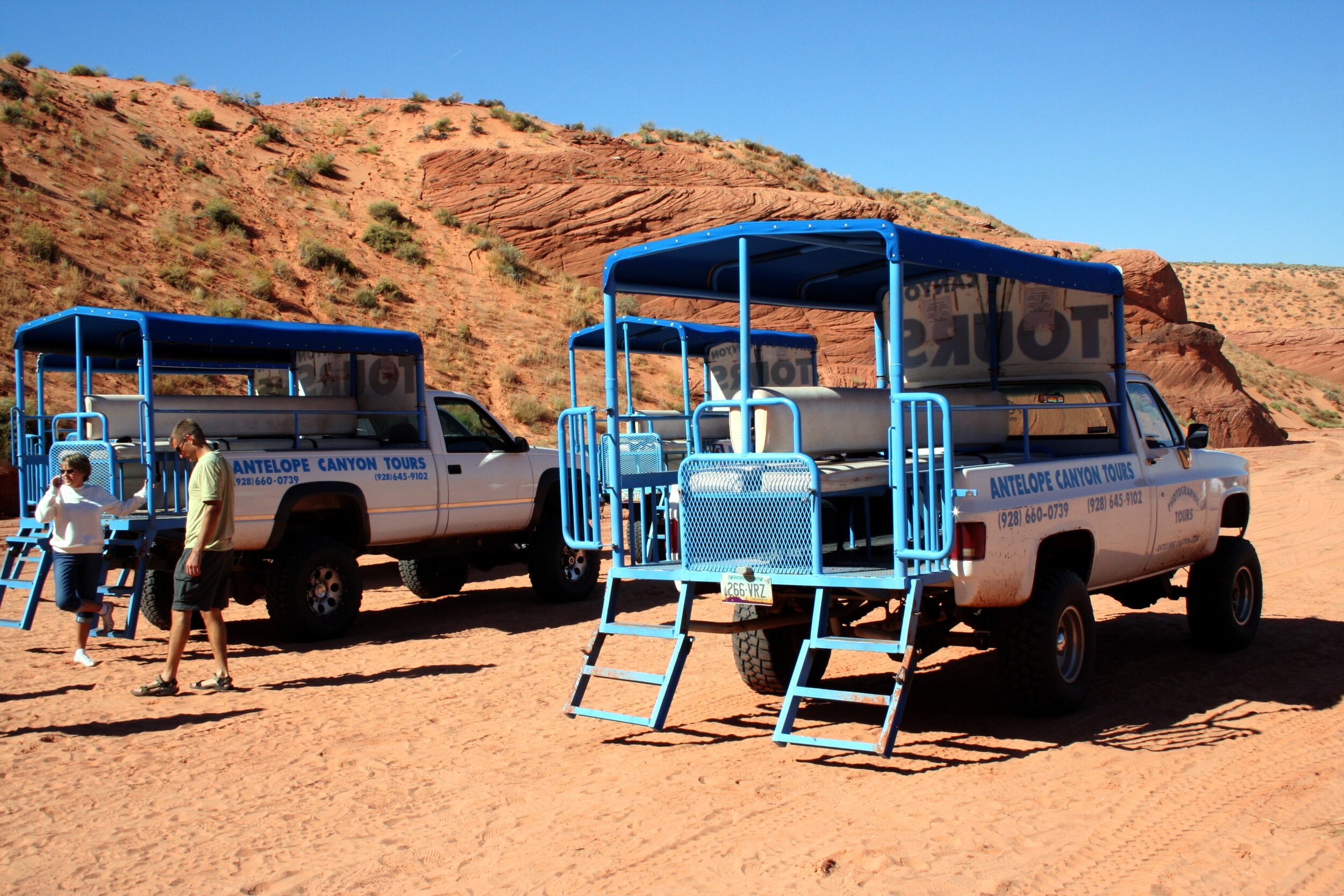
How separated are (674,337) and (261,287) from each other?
18.1 m

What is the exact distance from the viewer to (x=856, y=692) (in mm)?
5781

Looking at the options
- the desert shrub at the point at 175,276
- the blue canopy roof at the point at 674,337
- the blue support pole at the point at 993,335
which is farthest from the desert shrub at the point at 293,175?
the blue support pole at the point at 993,335

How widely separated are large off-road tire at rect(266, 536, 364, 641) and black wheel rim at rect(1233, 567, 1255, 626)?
23.6ft

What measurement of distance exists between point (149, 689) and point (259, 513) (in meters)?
2.04

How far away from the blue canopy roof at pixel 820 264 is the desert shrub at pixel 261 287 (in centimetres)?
2459

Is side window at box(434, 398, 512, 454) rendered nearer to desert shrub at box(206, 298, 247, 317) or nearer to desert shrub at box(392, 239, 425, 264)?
desert shrub at box(206, 298, 247, 317)

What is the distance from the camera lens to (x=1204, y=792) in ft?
17.1

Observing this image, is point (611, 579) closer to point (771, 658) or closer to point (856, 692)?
point (771, 658)

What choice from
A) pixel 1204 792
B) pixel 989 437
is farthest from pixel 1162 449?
pixel 1204 792

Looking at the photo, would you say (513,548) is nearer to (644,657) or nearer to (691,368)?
(644,657)

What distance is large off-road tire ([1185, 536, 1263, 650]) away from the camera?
8352 mm

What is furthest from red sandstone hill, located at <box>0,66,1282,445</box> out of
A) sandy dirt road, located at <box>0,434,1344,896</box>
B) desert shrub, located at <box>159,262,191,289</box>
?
sandy dirt road, located at <box>0,434,1344,896</box>

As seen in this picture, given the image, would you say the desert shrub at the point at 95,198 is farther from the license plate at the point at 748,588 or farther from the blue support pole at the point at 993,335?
the license plate at the point at 748,588

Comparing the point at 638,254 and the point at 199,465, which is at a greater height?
the point at 638,254
